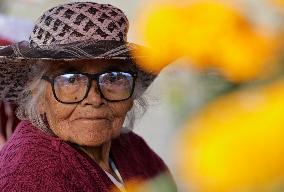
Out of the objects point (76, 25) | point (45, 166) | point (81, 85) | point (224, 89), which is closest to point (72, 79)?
point (81, 85)

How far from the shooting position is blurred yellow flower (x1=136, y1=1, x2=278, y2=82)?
0.28m

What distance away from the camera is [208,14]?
0.93 ft

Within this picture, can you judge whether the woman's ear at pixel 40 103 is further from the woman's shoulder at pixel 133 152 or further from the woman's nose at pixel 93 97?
the woman's shoulder at pixel 133 152

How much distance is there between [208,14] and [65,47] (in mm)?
1312

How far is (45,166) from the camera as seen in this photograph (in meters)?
1.53

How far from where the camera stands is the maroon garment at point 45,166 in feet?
4.92

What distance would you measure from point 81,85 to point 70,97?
0.15 ft

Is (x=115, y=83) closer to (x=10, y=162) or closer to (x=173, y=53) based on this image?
(x=10, y=162)

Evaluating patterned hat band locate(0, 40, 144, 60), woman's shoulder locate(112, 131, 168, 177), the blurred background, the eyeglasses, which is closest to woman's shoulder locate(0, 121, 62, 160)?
the eyeglasses

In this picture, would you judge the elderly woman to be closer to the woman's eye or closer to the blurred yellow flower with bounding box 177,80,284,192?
the woman's eye

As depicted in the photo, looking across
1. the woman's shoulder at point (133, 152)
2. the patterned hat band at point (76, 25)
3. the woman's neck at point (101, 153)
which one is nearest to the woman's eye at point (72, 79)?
the patterned hat band at point (76, 25)

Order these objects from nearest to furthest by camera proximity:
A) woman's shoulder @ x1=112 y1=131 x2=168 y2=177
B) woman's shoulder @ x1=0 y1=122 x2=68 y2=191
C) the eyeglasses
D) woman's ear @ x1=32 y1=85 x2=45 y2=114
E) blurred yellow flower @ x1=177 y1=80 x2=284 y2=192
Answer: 1. blurred yellow flower @ x1=177 y1=80 x2=284 y2=192
2. woman's shoulder @ x1=0 y1=122 x2=68 y2=191
3. the eyeglasses
4. woman's ear @ x1=32 y1=85 x2=45 y2=114
5. woman's shoulder @ x1=112 y1=131 x2=168 y2=177

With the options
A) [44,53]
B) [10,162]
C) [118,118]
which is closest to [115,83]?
[118,118]

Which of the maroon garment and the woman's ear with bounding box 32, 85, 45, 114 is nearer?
the maroon garment
